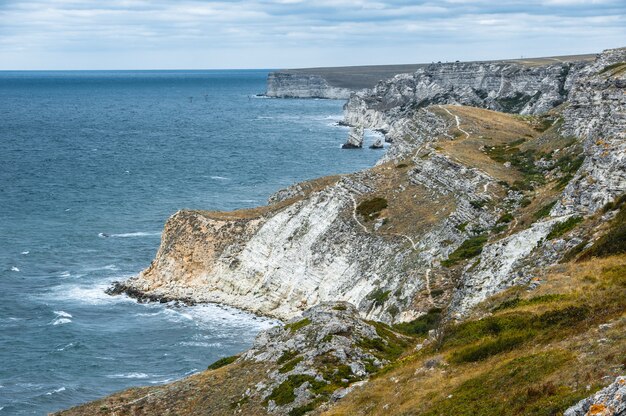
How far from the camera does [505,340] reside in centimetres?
2625

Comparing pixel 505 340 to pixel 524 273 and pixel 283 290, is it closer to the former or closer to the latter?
pixel 524 273

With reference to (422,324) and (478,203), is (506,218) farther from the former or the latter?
(422,324)

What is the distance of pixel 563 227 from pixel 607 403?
24.9 meters

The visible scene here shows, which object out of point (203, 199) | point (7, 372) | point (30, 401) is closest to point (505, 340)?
point (30, 401)

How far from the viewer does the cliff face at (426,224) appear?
41.7 meters

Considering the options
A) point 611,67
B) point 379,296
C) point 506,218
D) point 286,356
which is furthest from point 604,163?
point 611,67

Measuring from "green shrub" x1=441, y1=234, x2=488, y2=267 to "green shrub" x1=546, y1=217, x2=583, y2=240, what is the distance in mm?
13763

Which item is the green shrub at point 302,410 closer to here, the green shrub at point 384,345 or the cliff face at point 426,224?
the green shrub at point 384,345

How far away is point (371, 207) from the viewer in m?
76.8

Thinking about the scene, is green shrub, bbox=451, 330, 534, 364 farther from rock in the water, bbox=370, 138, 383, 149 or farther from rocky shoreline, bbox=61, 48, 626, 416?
rock in the water, bbox=370, 138, 383, 149

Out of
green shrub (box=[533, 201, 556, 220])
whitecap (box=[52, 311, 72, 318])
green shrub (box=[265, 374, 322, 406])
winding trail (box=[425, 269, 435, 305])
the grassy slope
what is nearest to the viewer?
the grassy slope

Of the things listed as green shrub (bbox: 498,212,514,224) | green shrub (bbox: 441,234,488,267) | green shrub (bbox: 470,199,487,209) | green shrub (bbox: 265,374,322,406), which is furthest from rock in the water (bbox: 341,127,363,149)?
green shrub (bbox: 265,374,322,406)

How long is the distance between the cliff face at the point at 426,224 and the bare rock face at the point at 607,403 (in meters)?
19.8

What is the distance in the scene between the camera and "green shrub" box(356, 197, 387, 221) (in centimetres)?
7544
